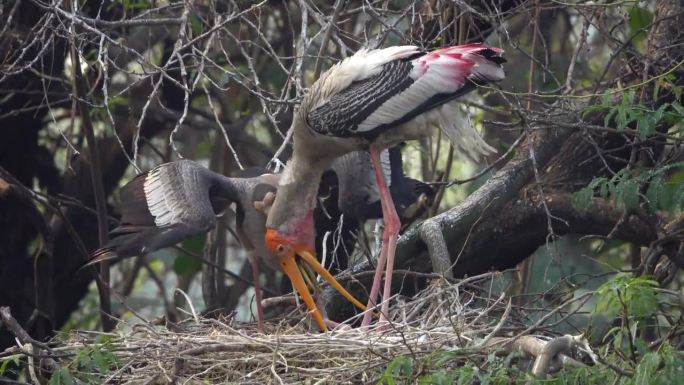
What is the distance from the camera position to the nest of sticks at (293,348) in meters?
5.57

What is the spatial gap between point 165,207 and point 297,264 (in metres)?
0.86

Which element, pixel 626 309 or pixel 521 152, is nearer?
pixel 626 309

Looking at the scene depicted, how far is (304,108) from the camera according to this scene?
6855 mm

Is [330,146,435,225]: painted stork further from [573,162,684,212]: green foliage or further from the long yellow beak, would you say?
[573,162,684,212]: green foliage

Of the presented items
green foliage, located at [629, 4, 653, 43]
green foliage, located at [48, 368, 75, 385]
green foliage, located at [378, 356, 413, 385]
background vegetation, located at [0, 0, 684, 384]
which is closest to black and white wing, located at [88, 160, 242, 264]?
background vegetation, located at [0, 0, 684, 384]

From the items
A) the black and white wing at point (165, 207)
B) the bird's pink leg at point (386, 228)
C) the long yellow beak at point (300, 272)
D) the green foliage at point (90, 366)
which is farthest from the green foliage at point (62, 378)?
the bird's pink leg at point (386, 228)

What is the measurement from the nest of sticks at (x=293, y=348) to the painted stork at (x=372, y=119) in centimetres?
40

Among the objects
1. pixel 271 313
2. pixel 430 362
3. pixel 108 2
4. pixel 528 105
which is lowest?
pixel 271 313

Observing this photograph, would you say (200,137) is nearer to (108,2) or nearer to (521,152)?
(108,2)

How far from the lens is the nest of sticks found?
5.57 metres

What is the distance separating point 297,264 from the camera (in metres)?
7.09

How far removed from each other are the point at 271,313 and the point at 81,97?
4.98 feet

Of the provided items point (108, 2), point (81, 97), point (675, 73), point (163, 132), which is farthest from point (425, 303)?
point (163, 132)

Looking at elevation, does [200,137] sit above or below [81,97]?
below
